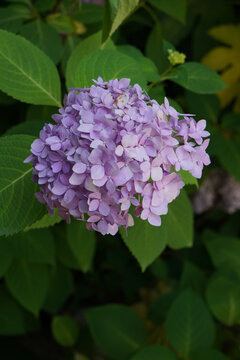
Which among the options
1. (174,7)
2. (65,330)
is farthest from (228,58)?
(65,330)

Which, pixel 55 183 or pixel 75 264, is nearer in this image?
pixel 55 183

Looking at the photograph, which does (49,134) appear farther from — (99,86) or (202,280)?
(202,280)

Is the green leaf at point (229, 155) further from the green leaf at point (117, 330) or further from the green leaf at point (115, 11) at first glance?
the green leaf at point (115, 11)

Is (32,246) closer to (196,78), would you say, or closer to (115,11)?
(196,78)

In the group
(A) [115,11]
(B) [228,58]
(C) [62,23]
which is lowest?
(B) [228,58]

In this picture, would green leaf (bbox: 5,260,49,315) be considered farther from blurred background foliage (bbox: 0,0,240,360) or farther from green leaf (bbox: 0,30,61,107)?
green leaf (bbox: 0,30,61,107)

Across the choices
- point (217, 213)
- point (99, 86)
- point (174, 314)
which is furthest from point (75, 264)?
point (99, 86)

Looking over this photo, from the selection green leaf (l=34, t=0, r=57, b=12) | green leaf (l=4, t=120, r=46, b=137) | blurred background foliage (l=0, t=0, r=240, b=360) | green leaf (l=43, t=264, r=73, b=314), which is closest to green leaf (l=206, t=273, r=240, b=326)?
blurred background foliage (l=0, t=0, r=240, b=360)
